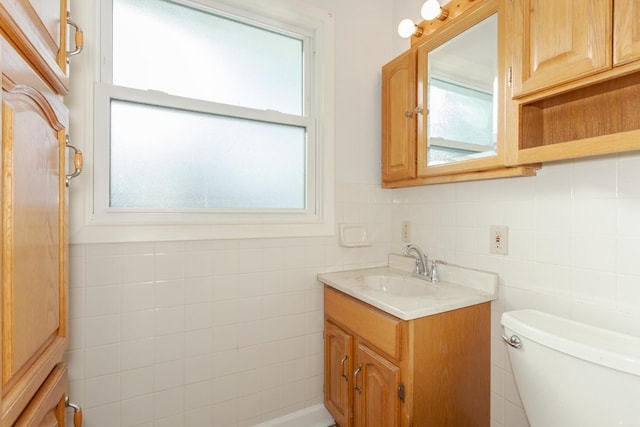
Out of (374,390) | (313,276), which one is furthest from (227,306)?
(374,390)

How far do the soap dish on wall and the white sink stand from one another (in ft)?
0.53

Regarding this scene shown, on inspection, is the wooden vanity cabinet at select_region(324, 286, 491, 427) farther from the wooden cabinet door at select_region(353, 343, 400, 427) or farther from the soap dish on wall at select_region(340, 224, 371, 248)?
the soap dish on wall at select_region(340, 224, 371, 248)

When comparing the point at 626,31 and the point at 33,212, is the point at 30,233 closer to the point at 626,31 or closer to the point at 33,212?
the point at 33,212

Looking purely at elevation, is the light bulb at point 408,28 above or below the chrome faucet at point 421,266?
above

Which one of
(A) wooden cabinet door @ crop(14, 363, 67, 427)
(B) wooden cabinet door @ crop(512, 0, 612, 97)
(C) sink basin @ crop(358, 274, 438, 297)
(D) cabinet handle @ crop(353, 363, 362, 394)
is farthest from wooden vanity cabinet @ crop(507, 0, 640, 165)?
(A) wooden cabinet door @ crop(14, 363, 67, 427)

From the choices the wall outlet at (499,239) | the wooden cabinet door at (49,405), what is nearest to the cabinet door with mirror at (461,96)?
the wall outlet at (499,239)

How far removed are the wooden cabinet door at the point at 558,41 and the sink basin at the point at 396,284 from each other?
A: 952mm

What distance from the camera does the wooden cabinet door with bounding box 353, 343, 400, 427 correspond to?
1.16 metres

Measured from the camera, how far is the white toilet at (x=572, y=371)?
0.77 meters

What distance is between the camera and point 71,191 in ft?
3.92

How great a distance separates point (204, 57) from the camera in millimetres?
1520

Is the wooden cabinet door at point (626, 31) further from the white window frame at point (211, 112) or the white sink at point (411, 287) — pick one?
the white window frame at point (211, 112)

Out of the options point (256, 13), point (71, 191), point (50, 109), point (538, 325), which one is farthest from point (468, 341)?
point (256, 13)

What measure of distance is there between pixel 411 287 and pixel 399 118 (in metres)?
0.90
